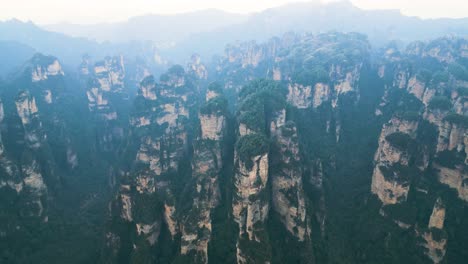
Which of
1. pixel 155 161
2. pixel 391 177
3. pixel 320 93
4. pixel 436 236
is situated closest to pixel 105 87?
pixel 155 161

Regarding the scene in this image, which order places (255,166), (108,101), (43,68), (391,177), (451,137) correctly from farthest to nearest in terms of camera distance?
1. (108,101)
2. (43,68)
3. (451,137)
4. (391,177)
5. (255,166)

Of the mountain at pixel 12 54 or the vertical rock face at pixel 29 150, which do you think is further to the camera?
the mountain at pixel 12 54

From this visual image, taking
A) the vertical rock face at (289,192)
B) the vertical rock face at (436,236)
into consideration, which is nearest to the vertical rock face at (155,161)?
the vertical rock face at (289,192)

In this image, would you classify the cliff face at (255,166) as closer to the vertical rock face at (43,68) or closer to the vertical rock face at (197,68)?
the vertical rock face at (43,68)

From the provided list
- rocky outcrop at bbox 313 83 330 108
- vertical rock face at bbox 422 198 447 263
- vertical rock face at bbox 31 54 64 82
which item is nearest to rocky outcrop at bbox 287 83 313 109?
rocky outcrop at bbox 313 83 330 108

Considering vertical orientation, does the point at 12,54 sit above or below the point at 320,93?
above

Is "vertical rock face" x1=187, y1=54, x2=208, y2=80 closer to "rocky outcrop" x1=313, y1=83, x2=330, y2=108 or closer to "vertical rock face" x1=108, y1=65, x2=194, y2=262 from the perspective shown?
"vertical rock face" x1=108, y1=65, x2=194, y2=262

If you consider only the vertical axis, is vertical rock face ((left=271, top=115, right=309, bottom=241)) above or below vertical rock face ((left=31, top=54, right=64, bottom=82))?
below

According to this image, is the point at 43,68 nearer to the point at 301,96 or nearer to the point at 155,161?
the point at 155,161
